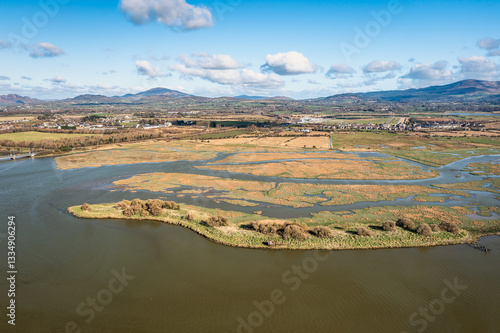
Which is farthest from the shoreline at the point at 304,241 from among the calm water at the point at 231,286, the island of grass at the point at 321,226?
the calm water at the point at 231,286

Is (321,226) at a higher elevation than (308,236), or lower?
higher

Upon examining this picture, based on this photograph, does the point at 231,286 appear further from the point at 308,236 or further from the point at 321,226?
the point at 321,226

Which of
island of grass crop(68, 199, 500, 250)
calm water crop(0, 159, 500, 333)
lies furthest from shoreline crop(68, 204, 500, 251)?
calm water crop(0, 159, 500, 333)

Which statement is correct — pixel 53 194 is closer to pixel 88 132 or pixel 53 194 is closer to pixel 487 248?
pixel 487 248

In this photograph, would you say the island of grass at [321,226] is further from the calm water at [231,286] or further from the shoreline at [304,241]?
the calm water at [231,286]

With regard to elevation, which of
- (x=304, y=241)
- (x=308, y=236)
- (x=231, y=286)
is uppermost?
(x=308, y=236)

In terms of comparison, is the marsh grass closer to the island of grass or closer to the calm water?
the island of grass

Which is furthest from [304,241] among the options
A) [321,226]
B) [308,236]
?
[321,226]

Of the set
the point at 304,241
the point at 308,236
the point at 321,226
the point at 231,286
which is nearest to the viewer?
the point at 231,286
